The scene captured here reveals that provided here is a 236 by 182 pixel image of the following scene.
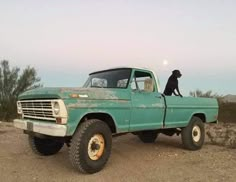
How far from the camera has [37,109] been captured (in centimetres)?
620

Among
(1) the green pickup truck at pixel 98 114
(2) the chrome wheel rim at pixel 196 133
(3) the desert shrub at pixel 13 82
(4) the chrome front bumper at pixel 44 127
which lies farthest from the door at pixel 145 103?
(3) the desert shrub at pixel 13 82

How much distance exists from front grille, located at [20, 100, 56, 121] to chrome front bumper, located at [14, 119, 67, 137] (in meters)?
0.14

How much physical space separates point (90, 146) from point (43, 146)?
1974 millimetres

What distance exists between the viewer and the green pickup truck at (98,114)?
224 inches

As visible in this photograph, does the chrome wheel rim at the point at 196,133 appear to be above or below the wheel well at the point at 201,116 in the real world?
below

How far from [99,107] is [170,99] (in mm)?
2691

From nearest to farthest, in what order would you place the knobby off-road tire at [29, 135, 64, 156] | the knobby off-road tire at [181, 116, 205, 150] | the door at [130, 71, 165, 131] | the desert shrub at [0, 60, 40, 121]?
the door at [130, 71, 165, 131]
the knobby off-road tire at [29, 135, 64, 156]
the knobby off-road tire at [181, 116, 205, 150]
the desert shrub at [0, 60, 40, 121]

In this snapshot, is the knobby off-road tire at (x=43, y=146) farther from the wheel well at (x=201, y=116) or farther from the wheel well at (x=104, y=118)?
the wheel well at (x=201, y=116)

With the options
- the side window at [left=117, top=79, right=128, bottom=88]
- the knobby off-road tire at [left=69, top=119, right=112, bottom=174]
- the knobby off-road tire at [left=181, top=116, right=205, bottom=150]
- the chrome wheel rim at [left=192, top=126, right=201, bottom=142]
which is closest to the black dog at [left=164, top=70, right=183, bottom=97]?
the knobby off-road tire at [left=181, top=116, right=205, bottom=150]

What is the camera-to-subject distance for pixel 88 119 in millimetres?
6215

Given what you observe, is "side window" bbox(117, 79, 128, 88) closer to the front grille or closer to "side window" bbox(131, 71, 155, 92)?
"side window" bbox(131, 71, 155, 92)

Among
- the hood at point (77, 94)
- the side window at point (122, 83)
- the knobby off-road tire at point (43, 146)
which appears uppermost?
the side window at point (122, 83)

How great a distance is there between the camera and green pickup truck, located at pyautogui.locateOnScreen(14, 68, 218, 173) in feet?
18.7

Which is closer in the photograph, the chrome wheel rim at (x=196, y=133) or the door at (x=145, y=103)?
the door at (x=145, y=103)
